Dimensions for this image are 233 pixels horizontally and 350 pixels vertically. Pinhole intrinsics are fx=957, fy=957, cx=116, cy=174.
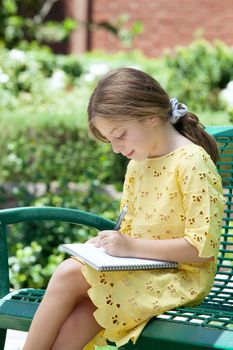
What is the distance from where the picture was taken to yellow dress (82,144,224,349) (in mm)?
2654

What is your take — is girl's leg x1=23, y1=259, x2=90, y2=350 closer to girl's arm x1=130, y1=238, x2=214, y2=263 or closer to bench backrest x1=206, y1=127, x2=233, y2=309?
girl's arm x1=130, y1=238, x2=214, y2=263

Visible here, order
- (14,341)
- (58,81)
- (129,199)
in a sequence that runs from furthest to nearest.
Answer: (58,81) → (14,341) → (129,199)

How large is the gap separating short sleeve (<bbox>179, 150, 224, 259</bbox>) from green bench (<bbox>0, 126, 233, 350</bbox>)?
200mm

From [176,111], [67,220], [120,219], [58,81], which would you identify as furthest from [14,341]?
[58,81]

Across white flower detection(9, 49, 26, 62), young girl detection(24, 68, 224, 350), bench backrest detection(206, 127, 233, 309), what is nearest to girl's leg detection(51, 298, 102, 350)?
young girl detection(24, 68, 224, 350)

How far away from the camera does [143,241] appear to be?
2.71 meters

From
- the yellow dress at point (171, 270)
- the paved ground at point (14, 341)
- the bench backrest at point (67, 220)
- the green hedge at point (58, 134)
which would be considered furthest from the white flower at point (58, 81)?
the yellow dress at point (171, 270)

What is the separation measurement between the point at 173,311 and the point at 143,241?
222 mm

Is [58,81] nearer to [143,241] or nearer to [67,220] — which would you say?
[67,220]

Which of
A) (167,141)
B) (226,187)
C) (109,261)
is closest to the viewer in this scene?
(109,261)

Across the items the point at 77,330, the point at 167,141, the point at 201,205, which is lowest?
the point at 77,330

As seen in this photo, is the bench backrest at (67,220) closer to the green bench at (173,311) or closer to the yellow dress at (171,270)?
the green bench at (173,311)

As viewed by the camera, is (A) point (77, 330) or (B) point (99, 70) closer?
(A) point (77, 330)

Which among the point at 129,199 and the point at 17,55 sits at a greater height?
the point at 129,199
